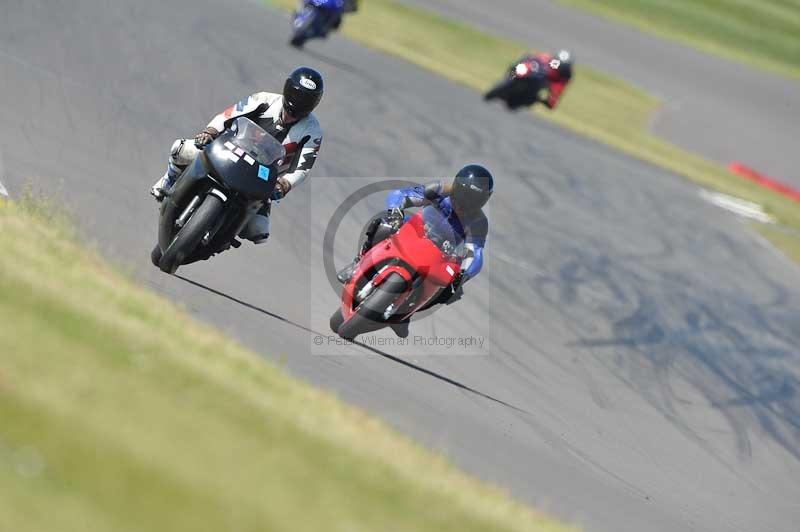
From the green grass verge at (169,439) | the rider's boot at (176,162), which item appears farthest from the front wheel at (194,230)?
the green grass verge at (169,439)

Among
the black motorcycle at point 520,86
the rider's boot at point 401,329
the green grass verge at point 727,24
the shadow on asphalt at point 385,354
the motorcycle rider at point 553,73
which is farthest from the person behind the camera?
the green grass verge at point 727,24

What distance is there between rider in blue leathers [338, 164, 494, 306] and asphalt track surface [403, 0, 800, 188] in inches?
666

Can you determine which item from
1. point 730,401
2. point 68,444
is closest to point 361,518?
point 68,444

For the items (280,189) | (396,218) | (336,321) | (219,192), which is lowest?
(336,321)

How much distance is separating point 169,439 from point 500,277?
7.72 m

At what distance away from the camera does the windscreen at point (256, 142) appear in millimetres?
8875

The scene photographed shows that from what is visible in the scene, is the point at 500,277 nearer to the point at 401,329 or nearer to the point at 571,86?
the point at 401,329

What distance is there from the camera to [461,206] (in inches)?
385

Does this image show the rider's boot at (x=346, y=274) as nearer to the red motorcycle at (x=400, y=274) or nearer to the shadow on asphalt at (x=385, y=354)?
the red motorcycle at (x=400, y=274)

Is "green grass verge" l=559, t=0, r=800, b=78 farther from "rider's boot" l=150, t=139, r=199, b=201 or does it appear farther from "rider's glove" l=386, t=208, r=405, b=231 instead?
"rider's boot" l=150, t=139, r=199, b=201

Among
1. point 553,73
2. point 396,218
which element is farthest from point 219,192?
point 553,73

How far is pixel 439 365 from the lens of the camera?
9.74 m

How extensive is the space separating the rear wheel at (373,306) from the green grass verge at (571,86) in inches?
432

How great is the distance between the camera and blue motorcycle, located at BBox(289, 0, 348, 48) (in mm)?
19453
